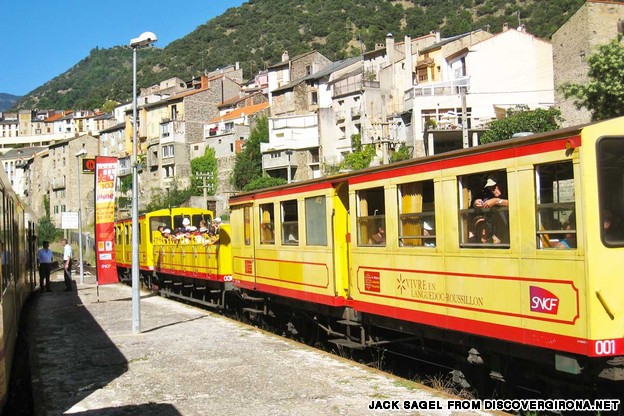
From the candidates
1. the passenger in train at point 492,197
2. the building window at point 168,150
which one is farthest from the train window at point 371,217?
the building window at point 168,150

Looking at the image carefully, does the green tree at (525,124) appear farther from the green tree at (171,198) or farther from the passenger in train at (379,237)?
the green tree at (171,198)

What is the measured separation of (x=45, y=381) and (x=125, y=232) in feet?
63.7

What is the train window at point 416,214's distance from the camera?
28.4ft

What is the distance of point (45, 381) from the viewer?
9531mm

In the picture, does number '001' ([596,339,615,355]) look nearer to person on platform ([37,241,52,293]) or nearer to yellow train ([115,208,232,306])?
yellow train ([115,208,232,306])

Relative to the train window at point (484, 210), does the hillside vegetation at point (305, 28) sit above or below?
above

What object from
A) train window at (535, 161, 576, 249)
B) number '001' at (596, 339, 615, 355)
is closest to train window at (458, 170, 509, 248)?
train window at (535, 161, 576, 249)

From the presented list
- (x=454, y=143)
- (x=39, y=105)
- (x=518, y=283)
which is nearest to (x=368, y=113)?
(x=454, y=143)

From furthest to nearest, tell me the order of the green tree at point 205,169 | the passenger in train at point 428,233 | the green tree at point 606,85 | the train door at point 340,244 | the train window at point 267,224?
the green tree at point 205,169
the green tree at point 606,85
the train window at point 267,224
the train door at point 340,244
the passenger in train at point 428,233

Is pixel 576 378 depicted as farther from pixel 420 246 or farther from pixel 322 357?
pixel 322 357

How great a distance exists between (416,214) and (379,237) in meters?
1.08

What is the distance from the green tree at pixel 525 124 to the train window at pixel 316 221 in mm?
29793

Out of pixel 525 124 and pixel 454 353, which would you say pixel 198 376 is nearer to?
pixel 454 353

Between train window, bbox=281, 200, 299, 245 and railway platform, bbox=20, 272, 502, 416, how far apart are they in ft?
6.06
